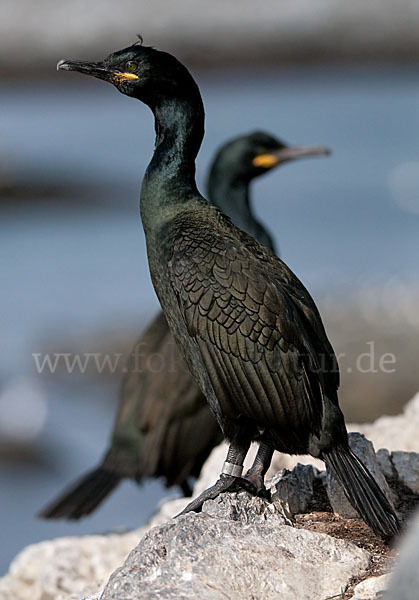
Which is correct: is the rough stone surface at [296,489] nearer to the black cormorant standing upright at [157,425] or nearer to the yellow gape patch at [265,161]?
the black cormorant standing upright at [157,425]

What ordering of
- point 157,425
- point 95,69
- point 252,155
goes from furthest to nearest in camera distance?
point 252,155 < point 157,425 < point 95,69

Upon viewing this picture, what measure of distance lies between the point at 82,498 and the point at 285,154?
2.46m

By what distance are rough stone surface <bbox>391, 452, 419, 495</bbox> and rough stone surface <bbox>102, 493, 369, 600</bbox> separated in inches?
31.9

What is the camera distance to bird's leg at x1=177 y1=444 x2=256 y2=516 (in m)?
3.11

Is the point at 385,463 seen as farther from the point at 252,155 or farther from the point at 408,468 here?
the point at 252,155

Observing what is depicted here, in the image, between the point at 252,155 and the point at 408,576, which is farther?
the point at 252,155

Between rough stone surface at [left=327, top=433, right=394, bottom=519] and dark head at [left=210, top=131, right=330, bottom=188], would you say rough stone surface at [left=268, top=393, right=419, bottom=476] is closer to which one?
rough stone surface at [left=327, top=433, right=394, bottom=519]

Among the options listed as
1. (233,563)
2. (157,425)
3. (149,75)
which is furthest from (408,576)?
(157,425)

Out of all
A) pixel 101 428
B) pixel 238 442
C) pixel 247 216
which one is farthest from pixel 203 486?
pixel 101 428

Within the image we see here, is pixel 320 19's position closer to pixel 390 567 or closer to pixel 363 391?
pixel 363 391

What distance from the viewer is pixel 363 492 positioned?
9.85 ft

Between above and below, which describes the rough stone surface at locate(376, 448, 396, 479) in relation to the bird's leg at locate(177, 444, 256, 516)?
below

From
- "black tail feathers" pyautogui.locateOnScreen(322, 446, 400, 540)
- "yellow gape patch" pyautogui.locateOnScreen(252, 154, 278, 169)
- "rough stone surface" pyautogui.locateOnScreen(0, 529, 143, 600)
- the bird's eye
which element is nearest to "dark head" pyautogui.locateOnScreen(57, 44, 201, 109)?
the bird's eye

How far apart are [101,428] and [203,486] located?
24.7 ft
